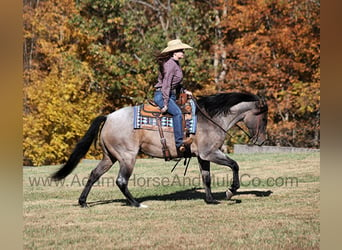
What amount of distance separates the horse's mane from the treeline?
1260 cm

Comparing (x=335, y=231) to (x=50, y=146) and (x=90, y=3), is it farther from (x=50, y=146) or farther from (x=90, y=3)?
(x=90, y=3)

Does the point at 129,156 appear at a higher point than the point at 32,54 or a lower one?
lower

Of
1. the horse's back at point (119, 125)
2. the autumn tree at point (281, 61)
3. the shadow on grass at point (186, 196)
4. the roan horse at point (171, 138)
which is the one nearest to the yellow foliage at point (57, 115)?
the autumn tree at point (281, 61)

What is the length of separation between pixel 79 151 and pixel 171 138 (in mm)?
1562

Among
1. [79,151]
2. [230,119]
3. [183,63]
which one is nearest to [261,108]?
[230,119]

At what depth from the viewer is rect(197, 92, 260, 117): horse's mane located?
29.0 feet

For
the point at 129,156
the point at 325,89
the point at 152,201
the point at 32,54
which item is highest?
the point at 32,54

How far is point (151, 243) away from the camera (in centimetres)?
579

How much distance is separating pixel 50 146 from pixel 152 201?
549 inches

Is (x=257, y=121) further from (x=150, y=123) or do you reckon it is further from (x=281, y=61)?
(x=281, y=61)

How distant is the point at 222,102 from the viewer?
29.1 feet

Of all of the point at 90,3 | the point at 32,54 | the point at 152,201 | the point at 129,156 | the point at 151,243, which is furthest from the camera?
the point at 32,54

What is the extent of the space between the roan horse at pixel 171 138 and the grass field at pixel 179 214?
1.72 ft

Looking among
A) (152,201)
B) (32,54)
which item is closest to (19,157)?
(152,201)
